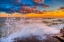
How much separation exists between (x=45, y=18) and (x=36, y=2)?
292 mm

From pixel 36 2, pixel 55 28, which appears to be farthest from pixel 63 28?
pixel 36 2

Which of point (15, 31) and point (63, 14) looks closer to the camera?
point (15, 31)

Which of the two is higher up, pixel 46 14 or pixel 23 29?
pixel 46 14

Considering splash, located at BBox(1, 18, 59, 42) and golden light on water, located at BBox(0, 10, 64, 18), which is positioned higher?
golden light on water, located at BBox(0, 10, 64, 18)

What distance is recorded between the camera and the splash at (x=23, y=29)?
187 centimetres

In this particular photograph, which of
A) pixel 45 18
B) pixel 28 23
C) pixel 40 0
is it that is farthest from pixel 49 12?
pixel 28 23

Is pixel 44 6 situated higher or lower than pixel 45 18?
higher

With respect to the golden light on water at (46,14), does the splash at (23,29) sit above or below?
below

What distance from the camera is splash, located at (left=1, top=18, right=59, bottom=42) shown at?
1866mm

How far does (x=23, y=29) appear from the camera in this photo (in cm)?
190

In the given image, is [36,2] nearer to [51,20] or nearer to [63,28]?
[51,20]

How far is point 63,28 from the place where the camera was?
1956 mm

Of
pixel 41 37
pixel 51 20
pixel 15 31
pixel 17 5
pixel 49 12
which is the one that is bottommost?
pixel 41 37

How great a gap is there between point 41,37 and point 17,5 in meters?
0.63
